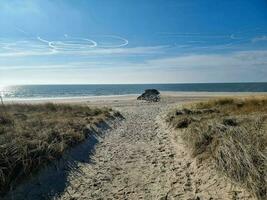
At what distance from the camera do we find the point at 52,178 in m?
8.20

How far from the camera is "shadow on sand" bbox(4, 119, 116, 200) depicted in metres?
7.07

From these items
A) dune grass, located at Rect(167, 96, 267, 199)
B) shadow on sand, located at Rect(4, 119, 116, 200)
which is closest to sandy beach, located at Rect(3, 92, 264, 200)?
shadow on sand, located at Rect(4, 119, 116, 200)

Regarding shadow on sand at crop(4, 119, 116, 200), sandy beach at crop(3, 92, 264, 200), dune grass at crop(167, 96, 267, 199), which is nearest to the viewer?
dune grass at crop(167, 96, 267, 199)

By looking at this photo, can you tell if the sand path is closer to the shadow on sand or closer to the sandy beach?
the sandy beach

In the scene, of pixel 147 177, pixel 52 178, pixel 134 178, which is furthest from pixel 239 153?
pixel 52 178

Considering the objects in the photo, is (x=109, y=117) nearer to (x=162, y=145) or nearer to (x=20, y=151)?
(x=162, y=145)

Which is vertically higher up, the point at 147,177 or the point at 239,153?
the point at 239,153

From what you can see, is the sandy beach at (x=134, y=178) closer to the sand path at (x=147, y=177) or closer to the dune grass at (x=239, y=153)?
the sand path at (x=147, y=177)

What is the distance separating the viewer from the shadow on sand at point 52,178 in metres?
7.07

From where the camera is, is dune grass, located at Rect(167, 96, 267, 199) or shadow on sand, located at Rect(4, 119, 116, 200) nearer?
dune grass, located at Rect(167, 96, 267, 199)

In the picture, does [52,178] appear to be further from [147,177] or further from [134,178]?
[147,177]

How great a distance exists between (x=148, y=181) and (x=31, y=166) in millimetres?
3053

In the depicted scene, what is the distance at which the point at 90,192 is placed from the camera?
7613mm

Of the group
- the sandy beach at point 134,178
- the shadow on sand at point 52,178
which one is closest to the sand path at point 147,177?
the sandy beach at point 134,178
